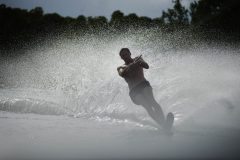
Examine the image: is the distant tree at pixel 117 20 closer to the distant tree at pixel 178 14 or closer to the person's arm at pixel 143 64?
the distant tree at pixel 178 14

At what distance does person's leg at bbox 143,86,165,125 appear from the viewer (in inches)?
283

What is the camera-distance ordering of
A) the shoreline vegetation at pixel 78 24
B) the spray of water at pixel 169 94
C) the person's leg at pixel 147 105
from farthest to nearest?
the shoreline vegetation at pixel 78 24
the spray of water at pixel 169 94
the person's leg at pixel 147 105

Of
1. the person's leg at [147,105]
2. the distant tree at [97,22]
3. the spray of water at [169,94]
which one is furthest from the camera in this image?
the distant tree at [97,22]

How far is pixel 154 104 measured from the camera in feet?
24.0

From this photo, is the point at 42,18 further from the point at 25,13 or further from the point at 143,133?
the point at 143,133

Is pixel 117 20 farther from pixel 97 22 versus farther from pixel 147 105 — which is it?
pixel 147 105

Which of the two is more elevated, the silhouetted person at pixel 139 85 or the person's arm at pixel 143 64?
the person's arm at pixel 143 64

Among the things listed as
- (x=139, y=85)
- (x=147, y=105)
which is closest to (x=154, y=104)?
(x=147, y=105)

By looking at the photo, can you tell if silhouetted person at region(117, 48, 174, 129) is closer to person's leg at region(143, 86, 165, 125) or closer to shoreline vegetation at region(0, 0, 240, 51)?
person's leg at region(143, 86, 165, 125)

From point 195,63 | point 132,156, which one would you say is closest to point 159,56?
point 195,63

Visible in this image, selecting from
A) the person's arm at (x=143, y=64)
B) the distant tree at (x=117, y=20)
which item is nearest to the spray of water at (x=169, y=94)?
the person's arm at (x=143, y=64)

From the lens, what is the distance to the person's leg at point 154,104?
7.19m

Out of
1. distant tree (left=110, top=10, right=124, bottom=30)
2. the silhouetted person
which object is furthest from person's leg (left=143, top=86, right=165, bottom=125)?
distant tree (left=110, top=10, right=124, bottom=30)

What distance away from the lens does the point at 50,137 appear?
664 centimetres
